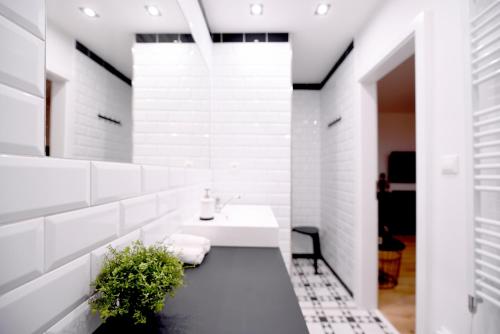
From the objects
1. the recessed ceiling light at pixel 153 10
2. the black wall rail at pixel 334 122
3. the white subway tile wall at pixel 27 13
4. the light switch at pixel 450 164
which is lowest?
the light switch at pixel 450 164

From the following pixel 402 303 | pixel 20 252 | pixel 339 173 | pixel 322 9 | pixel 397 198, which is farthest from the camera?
pixel 397 198

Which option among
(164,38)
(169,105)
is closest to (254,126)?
(169,105)

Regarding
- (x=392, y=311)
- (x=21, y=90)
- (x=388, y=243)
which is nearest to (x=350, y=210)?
(x=388, y=243)

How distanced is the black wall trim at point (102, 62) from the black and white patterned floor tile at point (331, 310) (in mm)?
2252

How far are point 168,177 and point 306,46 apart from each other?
7.43 ft

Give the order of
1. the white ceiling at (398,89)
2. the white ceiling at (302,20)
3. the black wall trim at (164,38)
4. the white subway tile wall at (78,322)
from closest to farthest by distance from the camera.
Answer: the white subway tile wall at (78,322) < the black wall trim at (164,38) < the white ceiling at (302,20) < the white ceiling at (398,89)

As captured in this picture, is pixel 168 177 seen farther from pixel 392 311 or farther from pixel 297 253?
pixel 297 253

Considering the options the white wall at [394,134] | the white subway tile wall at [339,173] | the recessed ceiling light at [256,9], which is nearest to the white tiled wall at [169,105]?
the recessed ceiling light at [256,9]

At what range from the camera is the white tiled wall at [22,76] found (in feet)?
1.33

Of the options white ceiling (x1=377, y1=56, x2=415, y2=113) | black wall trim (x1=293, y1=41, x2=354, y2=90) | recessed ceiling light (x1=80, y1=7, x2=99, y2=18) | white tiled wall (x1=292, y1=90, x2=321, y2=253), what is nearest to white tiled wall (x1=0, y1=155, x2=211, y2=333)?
recessed ceiling light (x1=80, y1=7, x2=99, y2=18)

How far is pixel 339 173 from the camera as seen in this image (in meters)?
2.72

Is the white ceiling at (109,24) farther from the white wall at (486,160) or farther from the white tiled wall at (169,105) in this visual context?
the white wall at (486,160)

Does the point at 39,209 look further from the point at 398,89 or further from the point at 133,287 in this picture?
the point at 398,89

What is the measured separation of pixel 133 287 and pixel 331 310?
2259 mm
